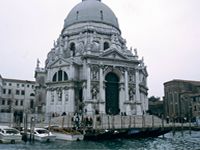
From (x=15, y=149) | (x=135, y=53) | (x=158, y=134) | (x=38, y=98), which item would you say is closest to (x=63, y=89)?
(x=38, y=98)

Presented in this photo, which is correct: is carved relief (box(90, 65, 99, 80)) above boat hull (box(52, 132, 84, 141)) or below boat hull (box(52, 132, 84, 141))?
above

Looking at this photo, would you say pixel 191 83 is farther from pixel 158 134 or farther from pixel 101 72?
pixel 158 134

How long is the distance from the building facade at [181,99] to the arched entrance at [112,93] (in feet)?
59.7

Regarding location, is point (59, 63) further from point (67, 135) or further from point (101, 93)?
point (67, 135)

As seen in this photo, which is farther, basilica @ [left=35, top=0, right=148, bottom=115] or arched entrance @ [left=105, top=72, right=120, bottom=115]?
arched entrance @ [left=105, top=72, right=120, bottom=115]

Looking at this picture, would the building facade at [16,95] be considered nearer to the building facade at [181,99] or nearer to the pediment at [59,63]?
the pediment at [59,63]

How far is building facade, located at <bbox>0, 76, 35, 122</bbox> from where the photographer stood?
196 feet

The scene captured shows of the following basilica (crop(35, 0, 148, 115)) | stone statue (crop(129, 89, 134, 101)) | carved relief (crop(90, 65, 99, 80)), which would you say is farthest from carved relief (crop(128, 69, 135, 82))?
carved relief (crop(90, 65, 99, 80))

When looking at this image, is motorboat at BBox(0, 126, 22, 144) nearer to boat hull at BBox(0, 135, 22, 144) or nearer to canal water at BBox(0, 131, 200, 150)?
boat hull at BBox(0, 135, 22, 144)

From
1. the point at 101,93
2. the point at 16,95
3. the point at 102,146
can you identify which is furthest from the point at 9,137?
the point at 16,95

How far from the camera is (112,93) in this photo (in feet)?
145

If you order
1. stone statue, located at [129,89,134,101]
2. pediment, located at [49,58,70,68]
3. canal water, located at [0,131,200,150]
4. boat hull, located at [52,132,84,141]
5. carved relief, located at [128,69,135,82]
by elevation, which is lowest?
canal water, located at [0,131,200,150]

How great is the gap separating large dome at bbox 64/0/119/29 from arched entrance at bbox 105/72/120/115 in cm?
1237

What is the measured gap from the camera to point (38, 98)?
166 ft
